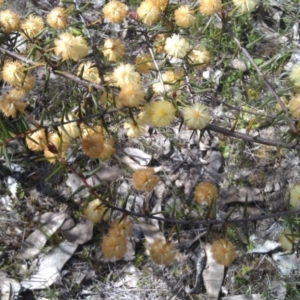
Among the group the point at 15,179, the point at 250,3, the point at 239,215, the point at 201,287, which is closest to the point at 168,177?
the point at 239,215

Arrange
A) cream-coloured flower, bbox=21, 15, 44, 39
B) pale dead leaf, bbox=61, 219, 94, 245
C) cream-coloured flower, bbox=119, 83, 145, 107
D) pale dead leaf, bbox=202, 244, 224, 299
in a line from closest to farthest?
cream-coloured flower, bbox=119, 83, 145, 107
cream-coloured flower, bbox=21, 15, 44, 39
pale dead leaf, bbox=202, 244, 224, 299
pale dead leaf, bbox=61, 219, 94, 245

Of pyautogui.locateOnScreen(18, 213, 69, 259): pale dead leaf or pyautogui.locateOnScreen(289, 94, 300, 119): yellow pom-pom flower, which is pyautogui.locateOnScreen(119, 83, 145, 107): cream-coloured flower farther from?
pyautogui.locateOnScreen(18, 213, 69, 259): pale dead leaf

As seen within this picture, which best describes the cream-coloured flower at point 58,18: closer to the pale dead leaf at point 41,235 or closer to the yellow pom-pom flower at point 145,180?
the yellow pom-pom flower at point 145,180

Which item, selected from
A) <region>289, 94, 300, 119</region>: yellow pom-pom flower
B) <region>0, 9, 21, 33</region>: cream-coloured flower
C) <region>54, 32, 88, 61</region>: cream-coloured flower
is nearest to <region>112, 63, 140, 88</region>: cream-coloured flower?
<region>54, 32, 88, 61</region>: cream-coloured flower

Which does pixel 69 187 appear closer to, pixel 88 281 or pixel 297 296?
pixel 88 281

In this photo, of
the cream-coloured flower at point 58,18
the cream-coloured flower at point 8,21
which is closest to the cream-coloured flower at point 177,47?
the cream-coloured flower at point 58,18

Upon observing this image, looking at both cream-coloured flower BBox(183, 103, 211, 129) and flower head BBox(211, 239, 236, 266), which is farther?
flower head BBox(211, 239, 236, 266)
